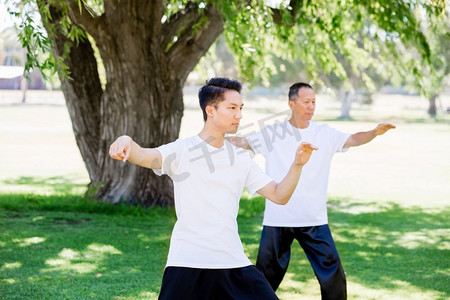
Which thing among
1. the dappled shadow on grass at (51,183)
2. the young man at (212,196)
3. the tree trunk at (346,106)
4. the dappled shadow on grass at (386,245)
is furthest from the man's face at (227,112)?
the tree trunk at (346,106)

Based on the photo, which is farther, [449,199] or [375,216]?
[449,199]

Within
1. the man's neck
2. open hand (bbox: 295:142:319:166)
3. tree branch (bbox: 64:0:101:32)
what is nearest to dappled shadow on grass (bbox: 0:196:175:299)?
the man's neck

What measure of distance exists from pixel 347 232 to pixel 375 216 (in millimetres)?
1914

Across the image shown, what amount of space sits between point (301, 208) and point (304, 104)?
0.82 metres

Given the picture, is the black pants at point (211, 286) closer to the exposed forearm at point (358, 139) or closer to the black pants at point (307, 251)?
the black pants at point (307, 251)

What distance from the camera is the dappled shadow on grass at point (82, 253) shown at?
6.89 meters

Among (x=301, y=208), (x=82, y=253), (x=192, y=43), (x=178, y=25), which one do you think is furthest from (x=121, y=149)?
(x=178, y=25)

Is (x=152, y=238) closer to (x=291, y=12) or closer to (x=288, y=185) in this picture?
(x=291, y=12)

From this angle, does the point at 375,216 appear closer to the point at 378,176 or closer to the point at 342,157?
the point at 378,176

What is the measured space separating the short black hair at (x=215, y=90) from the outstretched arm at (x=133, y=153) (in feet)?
1.31

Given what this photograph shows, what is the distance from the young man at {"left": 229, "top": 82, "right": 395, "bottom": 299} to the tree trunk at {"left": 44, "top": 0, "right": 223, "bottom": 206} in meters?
5.49

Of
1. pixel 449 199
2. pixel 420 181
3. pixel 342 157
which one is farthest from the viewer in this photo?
pixel 342 157

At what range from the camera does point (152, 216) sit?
11312 millimetres

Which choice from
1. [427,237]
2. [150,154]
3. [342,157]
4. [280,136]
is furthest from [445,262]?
[342,157]
